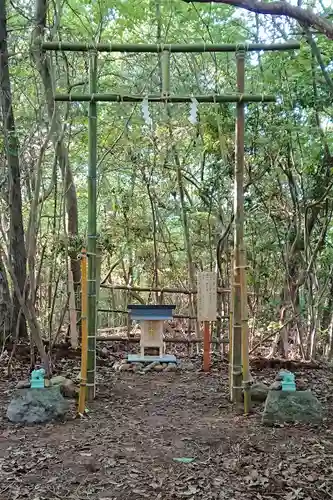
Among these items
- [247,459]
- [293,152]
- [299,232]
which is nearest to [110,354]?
[299,232]

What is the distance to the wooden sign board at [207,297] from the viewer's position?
572 cm

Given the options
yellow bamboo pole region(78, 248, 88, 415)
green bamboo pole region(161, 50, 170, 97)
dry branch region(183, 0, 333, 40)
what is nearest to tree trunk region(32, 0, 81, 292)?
green bamboo pole region(161, 50, 170, 97)

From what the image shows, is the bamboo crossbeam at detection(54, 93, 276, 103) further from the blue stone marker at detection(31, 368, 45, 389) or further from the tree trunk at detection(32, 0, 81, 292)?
the blue stone marker at detection(31, 368, 45, 389)

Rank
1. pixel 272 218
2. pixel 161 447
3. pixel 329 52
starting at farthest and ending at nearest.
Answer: pixel 272 218 < pixel 329 52 < pixel 161 447

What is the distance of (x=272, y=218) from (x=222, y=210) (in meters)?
0.66

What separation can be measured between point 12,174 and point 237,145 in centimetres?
236

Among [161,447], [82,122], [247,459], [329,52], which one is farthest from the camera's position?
[82,122]

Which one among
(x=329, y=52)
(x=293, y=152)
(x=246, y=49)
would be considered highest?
(x=329, y=52)

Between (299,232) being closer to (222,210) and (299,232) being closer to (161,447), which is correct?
(222,210)

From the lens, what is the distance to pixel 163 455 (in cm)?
320

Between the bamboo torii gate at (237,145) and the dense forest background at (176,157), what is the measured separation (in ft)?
1.11

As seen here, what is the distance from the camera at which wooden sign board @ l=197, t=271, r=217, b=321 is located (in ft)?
Result: 18.8

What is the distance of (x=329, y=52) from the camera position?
536 centimetres

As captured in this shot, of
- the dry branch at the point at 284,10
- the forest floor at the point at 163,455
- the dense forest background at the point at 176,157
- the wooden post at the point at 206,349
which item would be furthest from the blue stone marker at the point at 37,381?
the dry branch at the point at 284,10
